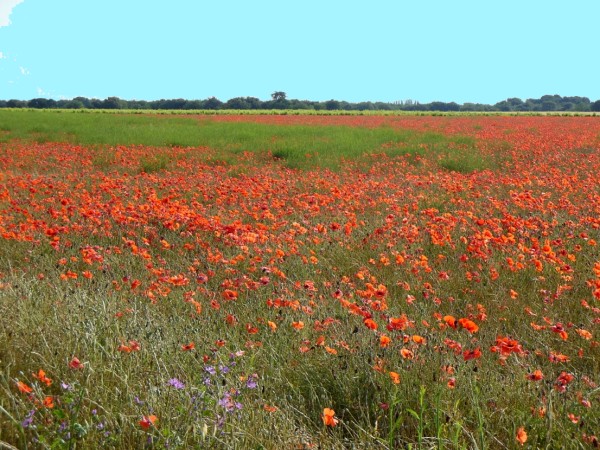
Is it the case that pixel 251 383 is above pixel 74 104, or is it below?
below

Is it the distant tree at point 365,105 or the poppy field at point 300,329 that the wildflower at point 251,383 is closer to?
the poppy field at point 300,329

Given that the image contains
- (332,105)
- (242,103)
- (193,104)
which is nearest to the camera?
(193,104)

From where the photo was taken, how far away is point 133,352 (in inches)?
102

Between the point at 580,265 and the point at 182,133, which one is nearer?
the point at 580,265

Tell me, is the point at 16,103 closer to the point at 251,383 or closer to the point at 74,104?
the point at 74,104

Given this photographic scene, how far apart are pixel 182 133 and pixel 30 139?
4814 millimetres

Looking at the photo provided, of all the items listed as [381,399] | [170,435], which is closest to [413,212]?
[381,399]

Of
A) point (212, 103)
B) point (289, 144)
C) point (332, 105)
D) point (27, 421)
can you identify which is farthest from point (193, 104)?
point (27, 421)

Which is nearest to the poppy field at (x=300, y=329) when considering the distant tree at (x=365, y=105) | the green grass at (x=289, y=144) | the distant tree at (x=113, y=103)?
the green grass at (x=289, y=144)

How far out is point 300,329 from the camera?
125 inches

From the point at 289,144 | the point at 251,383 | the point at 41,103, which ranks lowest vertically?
the point at 251,383

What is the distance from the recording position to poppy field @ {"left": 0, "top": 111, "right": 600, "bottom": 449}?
81.7 inches

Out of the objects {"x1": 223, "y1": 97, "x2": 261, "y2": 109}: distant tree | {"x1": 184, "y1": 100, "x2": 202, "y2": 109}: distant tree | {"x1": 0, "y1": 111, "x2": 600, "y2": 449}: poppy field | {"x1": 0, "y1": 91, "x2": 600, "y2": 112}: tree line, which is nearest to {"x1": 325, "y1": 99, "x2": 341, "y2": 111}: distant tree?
{"x1": 0, "y1": 91, "x2": 600, "y2": 112}: tree line

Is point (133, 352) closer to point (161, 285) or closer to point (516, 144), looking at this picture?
point (161, 285)
